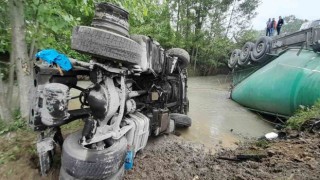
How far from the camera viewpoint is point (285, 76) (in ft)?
20.4

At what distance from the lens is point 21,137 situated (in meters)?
2.87

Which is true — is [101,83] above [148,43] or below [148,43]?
below

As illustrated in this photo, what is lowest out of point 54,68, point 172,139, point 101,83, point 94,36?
point 172,139

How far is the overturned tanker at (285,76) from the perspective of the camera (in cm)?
561

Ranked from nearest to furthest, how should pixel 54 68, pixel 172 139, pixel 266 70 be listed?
pixel 54 68
pixel 172 139
pixel 266 70

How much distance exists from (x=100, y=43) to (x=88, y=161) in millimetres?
914

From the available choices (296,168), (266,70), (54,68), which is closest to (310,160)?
(296,168)

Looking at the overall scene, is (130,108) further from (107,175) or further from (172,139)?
(172,139)

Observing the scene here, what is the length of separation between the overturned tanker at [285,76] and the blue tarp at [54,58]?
5.19 meters

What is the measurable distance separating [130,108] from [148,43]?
741mm

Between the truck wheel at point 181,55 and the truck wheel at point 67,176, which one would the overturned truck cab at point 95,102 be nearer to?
the truck wheel at point 67,176

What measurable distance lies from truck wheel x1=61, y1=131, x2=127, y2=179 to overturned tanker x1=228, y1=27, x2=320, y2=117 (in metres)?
4.95

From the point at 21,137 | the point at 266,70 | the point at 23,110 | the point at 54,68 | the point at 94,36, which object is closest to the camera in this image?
the point at 94,36

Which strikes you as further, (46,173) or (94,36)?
(46,173)
